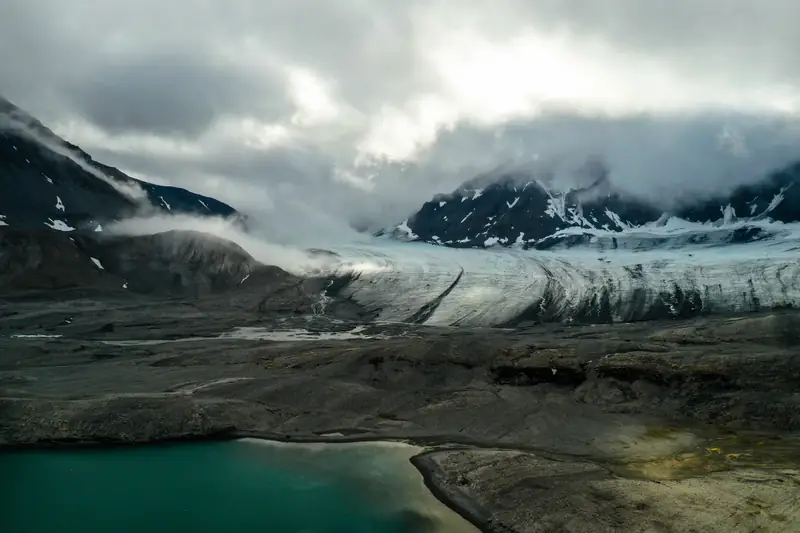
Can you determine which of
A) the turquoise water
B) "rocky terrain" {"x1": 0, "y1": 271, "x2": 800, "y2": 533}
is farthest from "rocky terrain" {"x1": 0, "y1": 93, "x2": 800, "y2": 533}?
the turquoise water

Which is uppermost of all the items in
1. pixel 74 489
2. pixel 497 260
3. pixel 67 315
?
pixel 497 260

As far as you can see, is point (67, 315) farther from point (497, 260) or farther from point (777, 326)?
point (777, 326)

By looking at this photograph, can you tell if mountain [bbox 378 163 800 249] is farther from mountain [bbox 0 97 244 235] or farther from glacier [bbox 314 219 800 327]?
mountain [bbox 0 97 244 235]

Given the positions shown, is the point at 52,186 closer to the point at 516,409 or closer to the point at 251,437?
the point at 251,437

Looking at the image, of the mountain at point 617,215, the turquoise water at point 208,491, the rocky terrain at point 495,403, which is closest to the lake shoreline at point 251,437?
the rocky terrain at point 495,403

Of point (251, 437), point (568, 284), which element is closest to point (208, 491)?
point (251, 437)

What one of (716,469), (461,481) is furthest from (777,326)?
(461,481)
